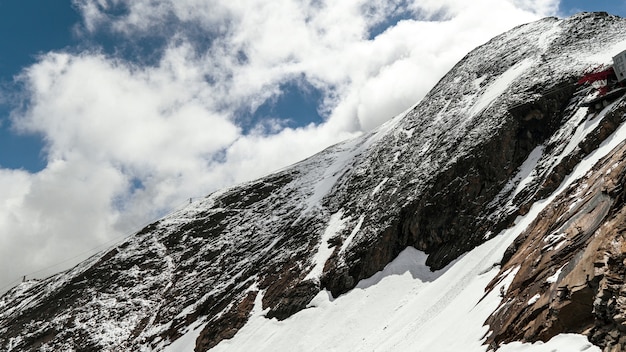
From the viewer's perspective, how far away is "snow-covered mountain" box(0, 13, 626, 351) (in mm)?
14898

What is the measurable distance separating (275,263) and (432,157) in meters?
22.1

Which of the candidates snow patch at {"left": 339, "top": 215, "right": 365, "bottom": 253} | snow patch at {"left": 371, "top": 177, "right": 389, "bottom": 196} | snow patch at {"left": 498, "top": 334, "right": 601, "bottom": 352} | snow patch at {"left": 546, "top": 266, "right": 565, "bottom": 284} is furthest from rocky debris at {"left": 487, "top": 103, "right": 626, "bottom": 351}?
snow patch at {"left": 371, "top": 177, "right": 389, "bottom": 196}

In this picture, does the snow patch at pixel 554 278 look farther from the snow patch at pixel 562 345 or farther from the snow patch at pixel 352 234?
the snow patch at pixel 352 234

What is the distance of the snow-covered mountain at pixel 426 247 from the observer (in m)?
14.9

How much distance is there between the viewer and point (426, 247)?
127 feet

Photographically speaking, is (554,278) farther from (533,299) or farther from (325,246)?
(325,246)

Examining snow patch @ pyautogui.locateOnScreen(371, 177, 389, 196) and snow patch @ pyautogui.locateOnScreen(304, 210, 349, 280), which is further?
snow patch @ pyautogui.locateOnScreen(371, 177, 389, 196)

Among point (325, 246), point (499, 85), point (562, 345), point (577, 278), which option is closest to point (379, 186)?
point (325, 246)

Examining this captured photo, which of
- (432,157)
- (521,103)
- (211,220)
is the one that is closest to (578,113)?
(521,103)

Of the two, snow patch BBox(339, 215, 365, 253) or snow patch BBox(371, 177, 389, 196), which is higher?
snow patch BBox(371, 177, 389, 196)

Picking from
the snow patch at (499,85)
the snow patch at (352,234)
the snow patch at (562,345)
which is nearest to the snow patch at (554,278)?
the snow patch at (562,345)

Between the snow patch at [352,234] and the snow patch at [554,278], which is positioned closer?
the snow patch at [554,278]

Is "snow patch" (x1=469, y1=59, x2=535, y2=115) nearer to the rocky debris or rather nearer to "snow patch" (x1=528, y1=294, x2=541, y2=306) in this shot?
the rocky debris

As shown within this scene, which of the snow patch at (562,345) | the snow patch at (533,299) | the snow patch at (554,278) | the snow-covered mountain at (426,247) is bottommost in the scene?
the snow patch at (562,345)
